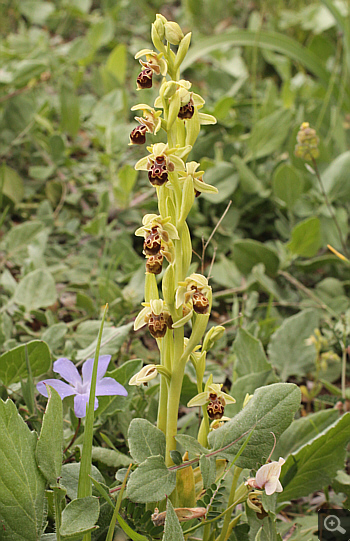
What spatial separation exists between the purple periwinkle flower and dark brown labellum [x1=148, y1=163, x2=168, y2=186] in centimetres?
43

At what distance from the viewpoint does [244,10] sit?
12.7 feet

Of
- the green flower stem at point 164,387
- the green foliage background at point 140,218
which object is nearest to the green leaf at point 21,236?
the green foliage background at point 140,218

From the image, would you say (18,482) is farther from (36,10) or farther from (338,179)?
(36,10)

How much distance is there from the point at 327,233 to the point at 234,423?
1355mm

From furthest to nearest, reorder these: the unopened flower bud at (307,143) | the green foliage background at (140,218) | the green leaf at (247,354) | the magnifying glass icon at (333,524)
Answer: the unopened flower bud at (307,143) < the green foliage background at (140,218) < the green leaf at (247,354) < the magnifying glass icon at (333,524)

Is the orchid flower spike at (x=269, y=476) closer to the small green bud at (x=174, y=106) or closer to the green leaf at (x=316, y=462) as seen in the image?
the green leaf at (x=316, y=462)

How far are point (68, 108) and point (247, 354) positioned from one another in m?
1.62

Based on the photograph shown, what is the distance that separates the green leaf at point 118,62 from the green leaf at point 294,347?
181cm

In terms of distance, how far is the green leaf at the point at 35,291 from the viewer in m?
1.51

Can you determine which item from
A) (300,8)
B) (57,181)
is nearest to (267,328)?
(57,181)

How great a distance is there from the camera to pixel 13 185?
6.97 ft

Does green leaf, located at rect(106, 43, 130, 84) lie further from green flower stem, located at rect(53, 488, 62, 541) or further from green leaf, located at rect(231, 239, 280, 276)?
green flower stem, located at rect(53, 488, 62, 541)

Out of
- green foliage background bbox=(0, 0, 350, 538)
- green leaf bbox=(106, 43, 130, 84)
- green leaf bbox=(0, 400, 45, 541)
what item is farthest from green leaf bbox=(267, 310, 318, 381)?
green leaf bbox=(106, 43, 130, 84)

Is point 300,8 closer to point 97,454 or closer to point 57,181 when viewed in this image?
point 57,181
